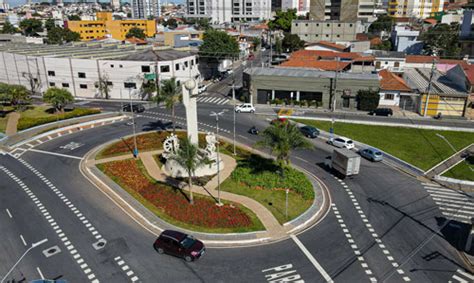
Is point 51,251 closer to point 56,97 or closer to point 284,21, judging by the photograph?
point 56,97

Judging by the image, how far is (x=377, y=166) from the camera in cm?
4800

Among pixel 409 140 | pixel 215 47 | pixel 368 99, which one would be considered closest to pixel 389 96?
pixel 368 99

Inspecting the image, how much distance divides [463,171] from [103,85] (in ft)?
240

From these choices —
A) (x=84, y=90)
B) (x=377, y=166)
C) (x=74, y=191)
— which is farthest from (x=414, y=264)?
(x=84, y=90)

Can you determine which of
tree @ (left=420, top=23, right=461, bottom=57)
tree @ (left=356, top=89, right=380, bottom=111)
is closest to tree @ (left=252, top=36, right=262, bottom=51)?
tree @ (left=420, top=23, right=461, bottom=57)

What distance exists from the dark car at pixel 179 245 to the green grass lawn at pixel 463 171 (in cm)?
3298

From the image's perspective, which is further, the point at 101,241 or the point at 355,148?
the point at 355,148

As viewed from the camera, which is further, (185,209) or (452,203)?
(452,203)

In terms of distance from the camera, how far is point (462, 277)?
91.2 feet

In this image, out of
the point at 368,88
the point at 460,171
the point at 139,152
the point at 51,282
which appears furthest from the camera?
the point at 368,88

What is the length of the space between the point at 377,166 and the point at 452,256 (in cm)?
1887

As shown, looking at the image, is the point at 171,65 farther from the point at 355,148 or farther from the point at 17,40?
the point at 17,40

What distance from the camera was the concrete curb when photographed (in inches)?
1249

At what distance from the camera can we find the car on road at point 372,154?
49.0 m
